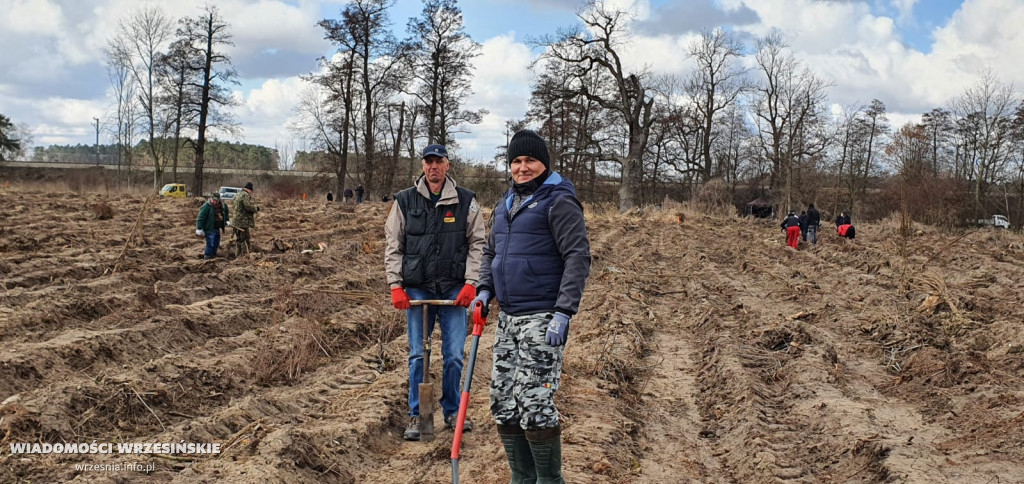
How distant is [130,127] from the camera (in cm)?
4975

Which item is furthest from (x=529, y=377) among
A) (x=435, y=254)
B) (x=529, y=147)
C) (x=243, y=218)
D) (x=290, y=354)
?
(x=243, y=218)

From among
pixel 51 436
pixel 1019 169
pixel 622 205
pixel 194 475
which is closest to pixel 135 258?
pixel 51 436

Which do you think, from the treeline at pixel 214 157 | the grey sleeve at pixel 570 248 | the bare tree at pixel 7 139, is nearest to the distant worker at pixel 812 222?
the grey sleeve at pixel 570 248

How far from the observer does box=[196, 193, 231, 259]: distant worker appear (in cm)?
1446

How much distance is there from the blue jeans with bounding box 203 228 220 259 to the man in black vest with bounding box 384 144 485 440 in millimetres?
10884

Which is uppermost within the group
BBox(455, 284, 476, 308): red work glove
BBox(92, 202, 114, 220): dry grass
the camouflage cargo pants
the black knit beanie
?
the black knit beanie

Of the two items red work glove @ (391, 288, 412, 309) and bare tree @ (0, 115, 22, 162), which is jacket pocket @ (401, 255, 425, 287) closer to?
red work glove @ (391, 288, 412, 309)

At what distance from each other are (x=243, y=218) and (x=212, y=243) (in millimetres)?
791

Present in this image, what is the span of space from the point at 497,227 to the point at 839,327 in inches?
263

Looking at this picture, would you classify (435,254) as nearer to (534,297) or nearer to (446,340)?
(446,340)

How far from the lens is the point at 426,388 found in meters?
4.95

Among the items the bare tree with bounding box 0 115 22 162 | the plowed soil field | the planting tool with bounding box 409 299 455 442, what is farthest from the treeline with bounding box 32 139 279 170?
the planting tool with bounding box 409 299 455 442

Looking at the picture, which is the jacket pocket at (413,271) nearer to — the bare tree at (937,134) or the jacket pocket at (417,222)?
the jacket pocket at (417,222)

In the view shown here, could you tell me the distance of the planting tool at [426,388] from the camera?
4.91 meters
